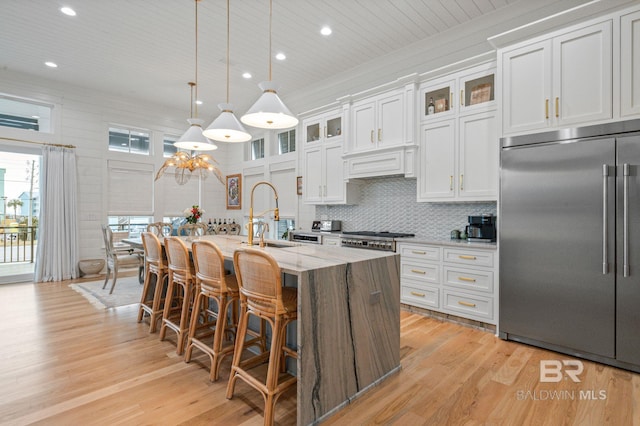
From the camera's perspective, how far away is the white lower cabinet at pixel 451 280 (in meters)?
3.25

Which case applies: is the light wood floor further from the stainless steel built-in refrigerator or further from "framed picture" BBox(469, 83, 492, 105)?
"framed picture" BBox(469, 83, 492, 105)

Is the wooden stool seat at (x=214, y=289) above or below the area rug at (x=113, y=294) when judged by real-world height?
above

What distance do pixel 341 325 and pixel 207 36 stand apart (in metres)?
3.96

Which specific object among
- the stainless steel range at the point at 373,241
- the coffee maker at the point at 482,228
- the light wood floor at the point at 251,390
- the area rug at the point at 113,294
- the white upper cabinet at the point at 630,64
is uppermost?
the white upper cabinet at the point at 630,64

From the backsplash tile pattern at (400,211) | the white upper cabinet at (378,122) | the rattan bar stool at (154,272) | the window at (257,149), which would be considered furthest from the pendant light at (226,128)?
the window at (257,149)

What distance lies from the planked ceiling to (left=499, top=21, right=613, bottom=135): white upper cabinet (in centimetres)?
103

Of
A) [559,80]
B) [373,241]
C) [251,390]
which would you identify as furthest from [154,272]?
[559,80]

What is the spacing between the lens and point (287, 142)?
6555 mm

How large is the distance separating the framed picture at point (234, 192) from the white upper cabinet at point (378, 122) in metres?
3.74

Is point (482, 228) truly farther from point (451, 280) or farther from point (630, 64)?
point (630, 64)

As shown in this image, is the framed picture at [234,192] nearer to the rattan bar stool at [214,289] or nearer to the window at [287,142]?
the window at [287,142]

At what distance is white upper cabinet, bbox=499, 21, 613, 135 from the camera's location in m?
2.62

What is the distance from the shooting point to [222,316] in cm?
237

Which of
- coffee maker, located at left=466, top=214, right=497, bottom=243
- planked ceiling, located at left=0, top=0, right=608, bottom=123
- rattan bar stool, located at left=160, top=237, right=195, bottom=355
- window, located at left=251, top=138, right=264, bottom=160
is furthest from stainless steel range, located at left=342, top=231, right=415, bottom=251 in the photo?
window, located at left=251, top=138, right=264, bottom=160
